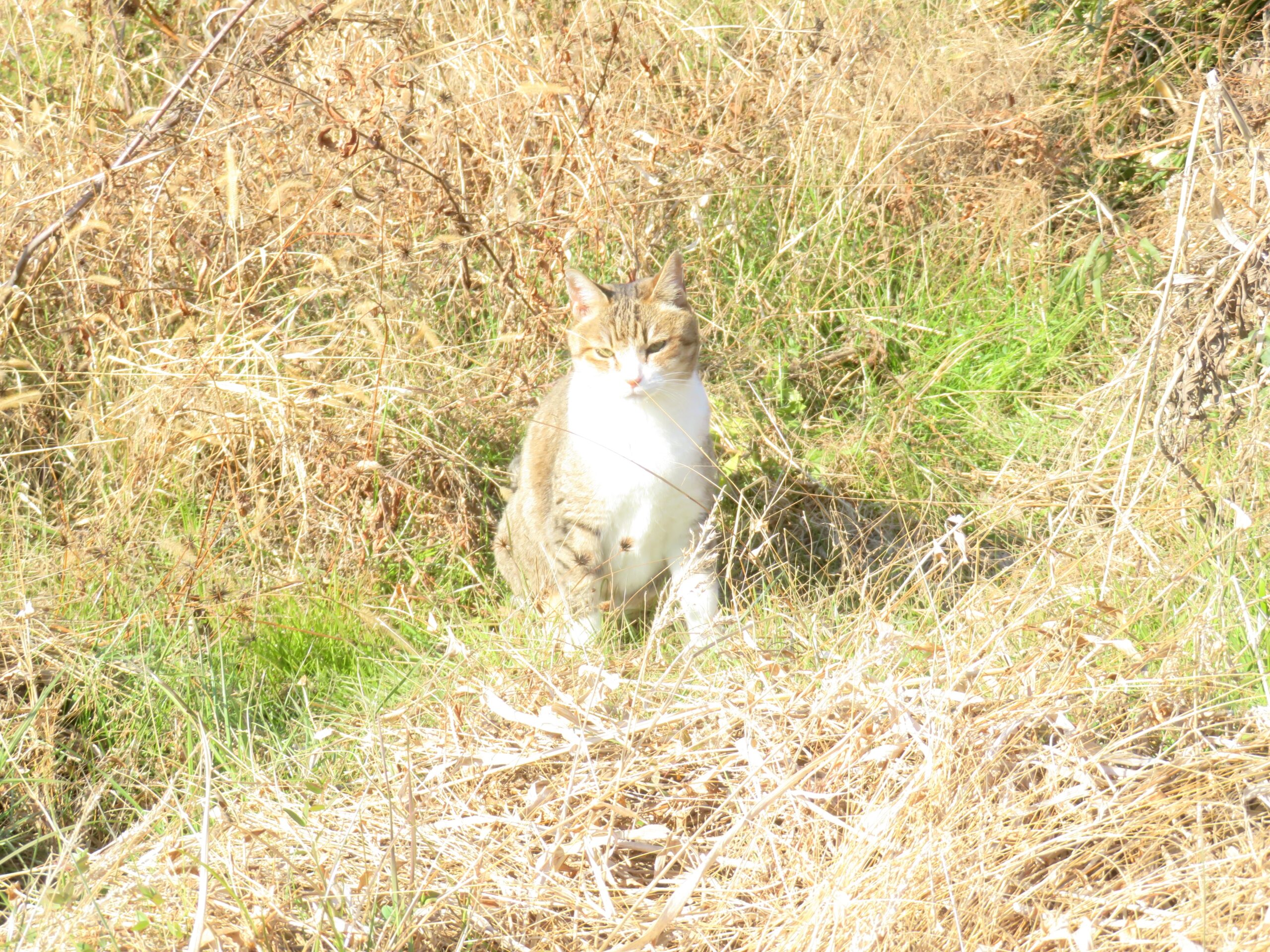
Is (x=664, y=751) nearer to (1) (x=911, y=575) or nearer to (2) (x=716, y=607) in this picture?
(1) (x=911, y=575)

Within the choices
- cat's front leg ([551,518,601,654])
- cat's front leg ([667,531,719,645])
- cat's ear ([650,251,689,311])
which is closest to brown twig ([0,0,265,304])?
cat's ear ([650,251,689,311])

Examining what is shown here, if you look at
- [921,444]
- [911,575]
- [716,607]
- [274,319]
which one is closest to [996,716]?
[911,575]

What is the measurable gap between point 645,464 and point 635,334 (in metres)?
0.38

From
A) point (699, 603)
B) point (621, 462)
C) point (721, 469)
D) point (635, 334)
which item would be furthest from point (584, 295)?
point (699, 603)

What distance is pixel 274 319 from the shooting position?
4.00 meters

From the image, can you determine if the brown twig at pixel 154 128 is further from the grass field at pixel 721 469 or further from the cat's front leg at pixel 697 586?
the cat's front leg at pixel 697 586

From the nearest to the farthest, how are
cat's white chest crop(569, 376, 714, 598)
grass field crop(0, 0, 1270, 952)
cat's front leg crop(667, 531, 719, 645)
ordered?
grass field crop(0, 0, 1270, 952) → cat's front leg crop(667, 531, 719, 645) → cat's white chest crop(569, 376, 714, 598)

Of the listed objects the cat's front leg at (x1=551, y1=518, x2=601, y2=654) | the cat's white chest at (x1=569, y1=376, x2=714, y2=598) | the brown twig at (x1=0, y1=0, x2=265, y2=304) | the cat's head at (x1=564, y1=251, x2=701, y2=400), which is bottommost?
the cat's front leg at (x1=551, y1=518, x2=601, y2=654)

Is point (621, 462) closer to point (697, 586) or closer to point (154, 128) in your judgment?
point (697, 586)

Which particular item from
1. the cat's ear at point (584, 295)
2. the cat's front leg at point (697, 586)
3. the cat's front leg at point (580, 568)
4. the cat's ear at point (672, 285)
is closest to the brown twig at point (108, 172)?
the cat's ear at point (584, 295)

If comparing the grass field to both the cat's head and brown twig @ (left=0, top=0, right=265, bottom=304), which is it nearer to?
brown twig @ (left=0, top=0, right=265, bottom=304)

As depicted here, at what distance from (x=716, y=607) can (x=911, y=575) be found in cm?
84

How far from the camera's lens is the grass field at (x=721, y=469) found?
2037 millimetres

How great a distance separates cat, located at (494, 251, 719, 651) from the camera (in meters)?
3.42
